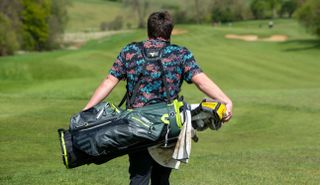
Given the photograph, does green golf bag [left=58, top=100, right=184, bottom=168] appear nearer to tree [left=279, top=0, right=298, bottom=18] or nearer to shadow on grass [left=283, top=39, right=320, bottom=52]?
shadow on grass [left=283, top=39, right=320, bottom=52]

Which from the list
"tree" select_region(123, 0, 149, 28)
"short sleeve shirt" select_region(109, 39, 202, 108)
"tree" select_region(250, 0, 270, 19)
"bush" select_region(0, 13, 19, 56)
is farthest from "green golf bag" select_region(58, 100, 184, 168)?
"tree" select_region(250, 0, 270, 19)

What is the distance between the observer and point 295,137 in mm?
13383

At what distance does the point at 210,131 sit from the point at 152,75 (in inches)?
364

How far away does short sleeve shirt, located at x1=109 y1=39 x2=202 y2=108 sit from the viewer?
4.97m

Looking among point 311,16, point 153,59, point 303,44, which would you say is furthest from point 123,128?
point 311,16

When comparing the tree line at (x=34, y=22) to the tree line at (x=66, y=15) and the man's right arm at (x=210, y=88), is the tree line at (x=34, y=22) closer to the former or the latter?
the tree line at (x=66, y=15)

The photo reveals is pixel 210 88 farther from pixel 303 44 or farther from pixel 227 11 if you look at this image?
pixel 227 11

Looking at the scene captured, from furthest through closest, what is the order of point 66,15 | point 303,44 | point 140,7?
point 140,7
point 66,15
point 303,44

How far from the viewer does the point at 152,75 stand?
496 centimetres

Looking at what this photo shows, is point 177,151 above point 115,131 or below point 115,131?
below

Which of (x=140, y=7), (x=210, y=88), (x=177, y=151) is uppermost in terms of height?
(x=210, y=88)

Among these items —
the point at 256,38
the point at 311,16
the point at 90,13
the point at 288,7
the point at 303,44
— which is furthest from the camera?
the point at 90,13

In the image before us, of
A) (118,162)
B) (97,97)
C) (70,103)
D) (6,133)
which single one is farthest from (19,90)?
(97,97)

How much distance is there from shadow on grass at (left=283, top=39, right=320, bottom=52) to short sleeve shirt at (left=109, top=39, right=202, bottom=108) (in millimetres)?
38023
